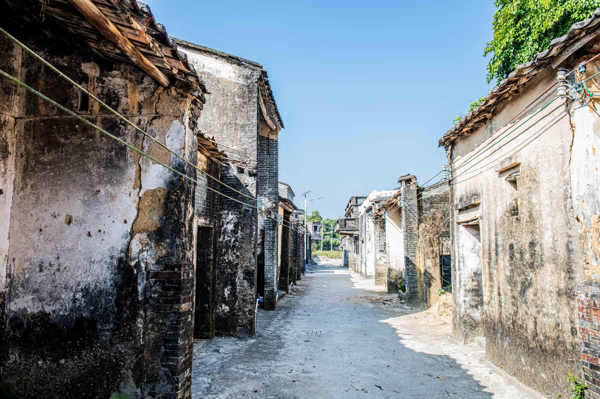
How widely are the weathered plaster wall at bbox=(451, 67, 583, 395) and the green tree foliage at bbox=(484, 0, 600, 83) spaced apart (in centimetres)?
421

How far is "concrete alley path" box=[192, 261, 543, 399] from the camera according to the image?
5609mm

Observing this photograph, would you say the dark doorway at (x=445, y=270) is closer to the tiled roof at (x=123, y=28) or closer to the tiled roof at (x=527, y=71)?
the tiled roof at (x=527, y=71)

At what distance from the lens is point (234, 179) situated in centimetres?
927

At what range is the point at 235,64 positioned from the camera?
32.3 feet

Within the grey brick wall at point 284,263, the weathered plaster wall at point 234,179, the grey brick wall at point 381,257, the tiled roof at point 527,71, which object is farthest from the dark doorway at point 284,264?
the tiled roof at point 527,71

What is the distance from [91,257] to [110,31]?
232 centimetres

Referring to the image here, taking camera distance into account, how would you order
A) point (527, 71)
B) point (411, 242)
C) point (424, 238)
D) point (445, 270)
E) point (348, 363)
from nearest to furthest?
1. point (527, 71)
2. point (348, 363)
3. point (445, 270)
4. point (424, 238)
5. point (411, 242)

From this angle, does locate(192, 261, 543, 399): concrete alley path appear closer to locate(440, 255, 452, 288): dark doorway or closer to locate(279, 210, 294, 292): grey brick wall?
locate(440, 255, 452, 288): dark doorway

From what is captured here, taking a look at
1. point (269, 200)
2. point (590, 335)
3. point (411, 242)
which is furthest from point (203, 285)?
point (411, 242)

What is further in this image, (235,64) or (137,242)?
(235,64)

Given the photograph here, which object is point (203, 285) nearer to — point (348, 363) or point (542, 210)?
point (348, 363)

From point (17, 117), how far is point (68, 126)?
1.85ft

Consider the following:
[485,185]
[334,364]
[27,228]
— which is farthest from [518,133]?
[27,228]

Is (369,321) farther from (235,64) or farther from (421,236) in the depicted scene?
(235,64)
